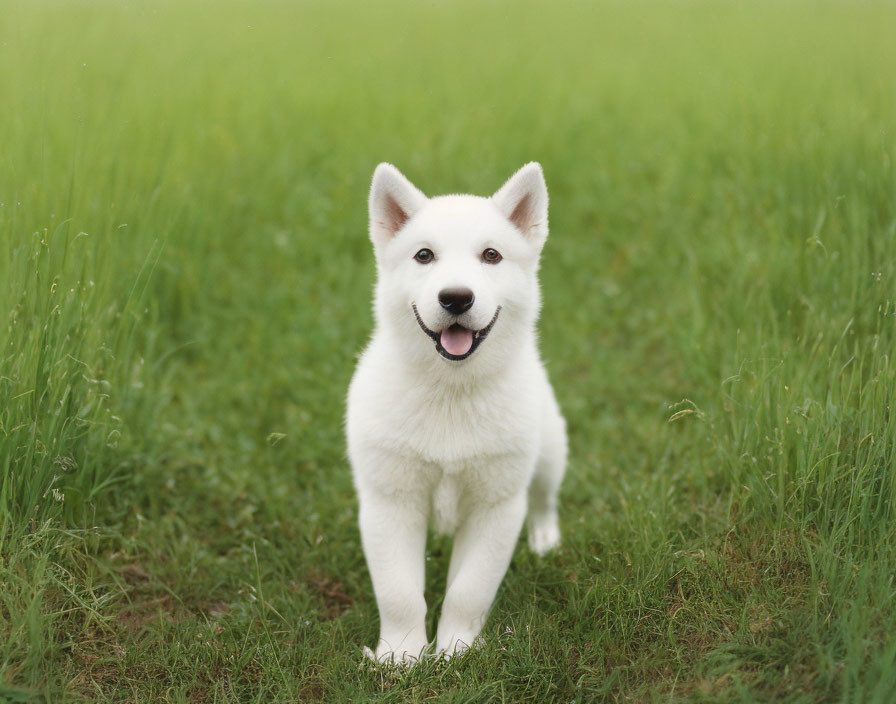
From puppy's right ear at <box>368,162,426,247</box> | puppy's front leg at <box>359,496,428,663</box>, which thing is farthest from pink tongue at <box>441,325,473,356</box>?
puppy's front leg at <box>359,496,428,663</box>

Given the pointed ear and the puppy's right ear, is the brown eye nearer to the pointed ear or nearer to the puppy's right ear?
the pointed ear

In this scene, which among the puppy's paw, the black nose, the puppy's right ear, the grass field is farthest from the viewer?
the puppy's paw

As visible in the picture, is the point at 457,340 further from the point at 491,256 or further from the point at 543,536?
the point at 543,536

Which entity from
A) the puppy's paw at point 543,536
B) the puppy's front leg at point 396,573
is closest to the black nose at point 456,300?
the puppy's front leg at point 396,573

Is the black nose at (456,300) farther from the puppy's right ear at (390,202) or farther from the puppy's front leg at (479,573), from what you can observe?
the puppy's front leg at (479,573)

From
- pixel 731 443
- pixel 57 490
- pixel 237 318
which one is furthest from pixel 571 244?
pixel 57 490

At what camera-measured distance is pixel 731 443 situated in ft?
A: 13.6

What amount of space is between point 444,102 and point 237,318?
3.57 m

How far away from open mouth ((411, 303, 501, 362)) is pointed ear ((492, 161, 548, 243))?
0.50 m

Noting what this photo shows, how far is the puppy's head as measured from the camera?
308 centimetres

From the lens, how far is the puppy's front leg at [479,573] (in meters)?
3.40

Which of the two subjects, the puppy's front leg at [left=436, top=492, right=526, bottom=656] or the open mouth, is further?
the puppy's front leg at [left=436, top=492, right=526, bottom=656]

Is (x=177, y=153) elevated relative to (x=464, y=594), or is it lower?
elevated

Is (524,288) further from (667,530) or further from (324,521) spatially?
(324,521)
